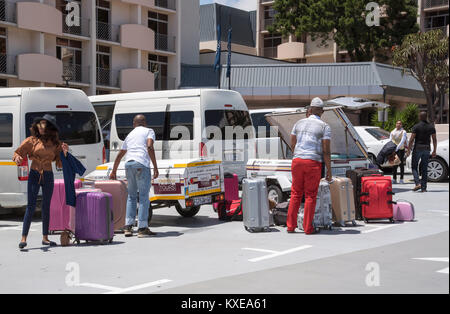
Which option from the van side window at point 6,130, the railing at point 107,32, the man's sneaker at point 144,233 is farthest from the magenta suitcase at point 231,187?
the railing at point 107,32

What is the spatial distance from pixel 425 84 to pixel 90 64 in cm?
1899

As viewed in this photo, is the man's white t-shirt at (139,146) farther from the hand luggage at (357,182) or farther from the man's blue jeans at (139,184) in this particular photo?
the hand luggage at (357,182)

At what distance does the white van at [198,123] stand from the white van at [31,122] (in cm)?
268

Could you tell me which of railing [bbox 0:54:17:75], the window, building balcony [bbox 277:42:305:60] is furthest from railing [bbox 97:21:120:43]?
the window

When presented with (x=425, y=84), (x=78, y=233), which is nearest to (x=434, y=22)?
(x=425, y=84)

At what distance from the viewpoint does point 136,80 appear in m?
43.2

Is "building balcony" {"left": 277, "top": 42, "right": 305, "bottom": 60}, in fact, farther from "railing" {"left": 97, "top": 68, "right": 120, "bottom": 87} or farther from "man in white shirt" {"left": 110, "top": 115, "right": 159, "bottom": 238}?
"man in white shirt" {"left": 110, "top": 115, "right": 159, "bottom": 238}

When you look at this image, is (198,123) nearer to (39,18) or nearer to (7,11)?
(7,11)

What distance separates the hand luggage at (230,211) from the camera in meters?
12.0

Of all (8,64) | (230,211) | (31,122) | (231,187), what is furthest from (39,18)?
(230,211)

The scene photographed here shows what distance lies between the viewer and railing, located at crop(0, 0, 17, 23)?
3559cm

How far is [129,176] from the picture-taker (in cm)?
1013

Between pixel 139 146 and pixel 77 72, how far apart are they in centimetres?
3172

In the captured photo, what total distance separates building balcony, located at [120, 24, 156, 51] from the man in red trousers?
111 ft
